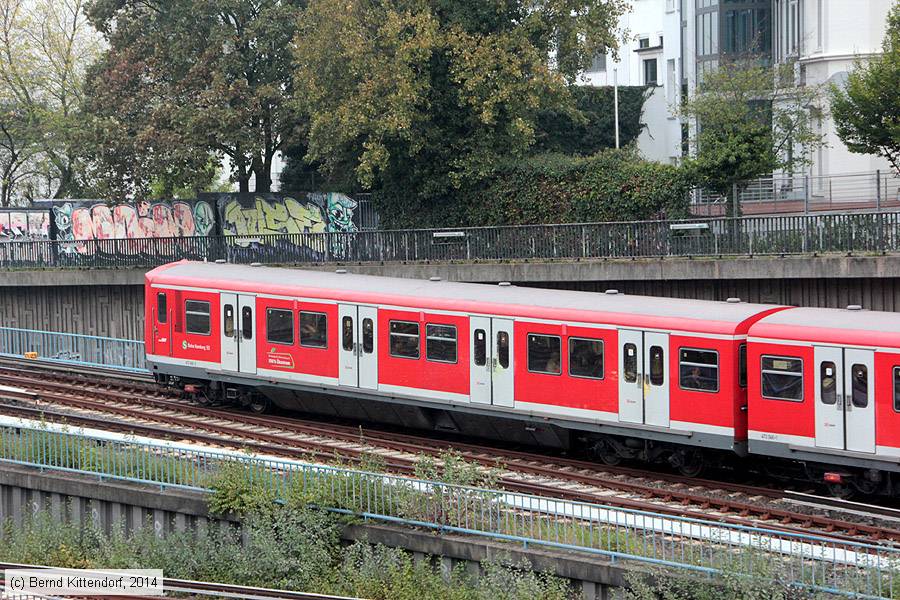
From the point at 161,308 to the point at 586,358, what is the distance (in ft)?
35.2

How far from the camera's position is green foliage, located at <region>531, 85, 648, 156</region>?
45.1 meters

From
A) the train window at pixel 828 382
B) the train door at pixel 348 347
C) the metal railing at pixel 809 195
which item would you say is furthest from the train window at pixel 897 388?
the metal railing at pixel 809 195

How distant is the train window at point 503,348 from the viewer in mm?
21516

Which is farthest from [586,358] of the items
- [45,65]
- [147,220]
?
[45,65]

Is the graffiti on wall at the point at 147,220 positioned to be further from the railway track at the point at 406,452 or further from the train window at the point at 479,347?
the train window at the point at 479,347

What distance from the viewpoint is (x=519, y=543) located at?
1544 cm

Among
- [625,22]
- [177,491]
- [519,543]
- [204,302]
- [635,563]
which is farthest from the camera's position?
[625,22]

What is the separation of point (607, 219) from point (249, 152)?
A: 444 inches

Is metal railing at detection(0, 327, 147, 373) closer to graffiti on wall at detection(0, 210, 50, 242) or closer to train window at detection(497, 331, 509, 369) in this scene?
graffiti on wall at detection(0, 210, 50, 242)

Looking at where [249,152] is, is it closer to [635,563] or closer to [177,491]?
[177,491]

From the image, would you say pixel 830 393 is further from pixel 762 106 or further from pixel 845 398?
pixel 762 106

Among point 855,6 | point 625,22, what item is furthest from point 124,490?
point 625,22

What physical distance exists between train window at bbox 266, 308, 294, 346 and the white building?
19965 mm

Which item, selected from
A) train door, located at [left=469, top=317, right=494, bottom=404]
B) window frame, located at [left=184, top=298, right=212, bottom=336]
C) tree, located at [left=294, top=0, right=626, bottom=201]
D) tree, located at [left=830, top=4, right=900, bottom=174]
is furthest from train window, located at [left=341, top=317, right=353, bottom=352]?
tree, located at [left=830, top=4, right=900, bottom=174]
